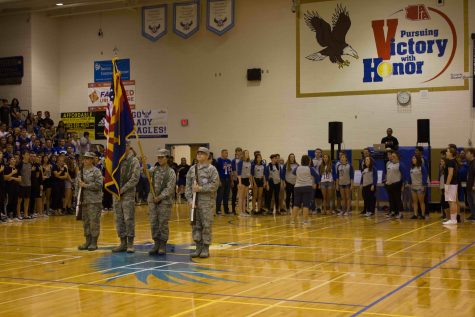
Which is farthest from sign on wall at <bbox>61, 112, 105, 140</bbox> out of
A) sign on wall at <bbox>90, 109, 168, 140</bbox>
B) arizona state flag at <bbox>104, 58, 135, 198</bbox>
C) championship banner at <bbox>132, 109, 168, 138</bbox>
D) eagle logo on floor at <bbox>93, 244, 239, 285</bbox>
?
eagle logo on floor at <bbox>93, 244, 239, 285</bbox>

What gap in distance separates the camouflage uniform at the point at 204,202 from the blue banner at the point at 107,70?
1918 centimetres

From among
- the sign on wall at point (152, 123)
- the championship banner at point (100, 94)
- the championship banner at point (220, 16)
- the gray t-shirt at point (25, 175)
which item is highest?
the championship banner at point (220, 16)

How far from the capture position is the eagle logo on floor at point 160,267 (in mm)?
9102

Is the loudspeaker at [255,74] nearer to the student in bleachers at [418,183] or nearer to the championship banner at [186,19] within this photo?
the championship banner at [186,19]

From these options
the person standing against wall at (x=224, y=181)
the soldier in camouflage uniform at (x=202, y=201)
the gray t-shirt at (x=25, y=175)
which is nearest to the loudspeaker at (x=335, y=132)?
the person standing against wall at (x=224, y=181)

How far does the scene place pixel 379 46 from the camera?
2453 cm

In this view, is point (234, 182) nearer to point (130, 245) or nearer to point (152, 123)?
point (152, 123)

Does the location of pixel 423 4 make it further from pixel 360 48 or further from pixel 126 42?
pixel 126 42

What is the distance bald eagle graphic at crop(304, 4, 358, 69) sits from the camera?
Result: 82.4 ft

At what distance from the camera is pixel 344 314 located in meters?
6.79

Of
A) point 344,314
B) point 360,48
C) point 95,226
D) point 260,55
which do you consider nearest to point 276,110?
point 260,55

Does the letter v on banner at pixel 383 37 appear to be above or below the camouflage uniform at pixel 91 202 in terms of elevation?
above

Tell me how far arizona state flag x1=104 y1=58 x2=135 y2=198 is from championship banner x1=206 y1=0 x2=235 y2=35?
50.1 feet

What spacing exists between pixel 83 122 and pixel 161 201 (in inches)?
779
